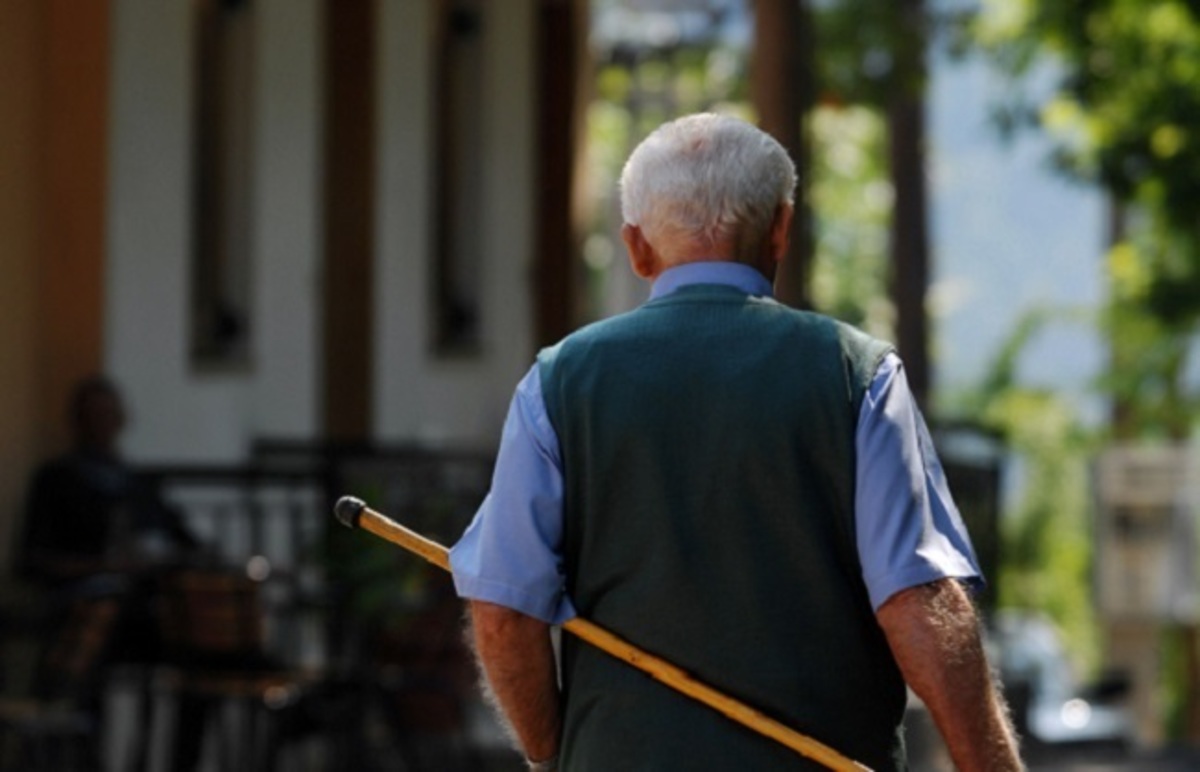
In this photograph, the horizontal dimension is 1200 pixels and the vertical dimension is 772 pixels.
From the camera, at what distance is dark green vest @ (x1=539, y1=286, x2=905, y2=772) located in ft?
15.2

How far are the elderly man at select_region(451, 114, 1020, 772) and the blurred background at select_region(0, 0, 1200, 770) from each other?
649 centimetres

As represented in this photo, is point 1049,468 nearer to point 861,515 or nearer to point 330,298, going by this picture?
point 330,298

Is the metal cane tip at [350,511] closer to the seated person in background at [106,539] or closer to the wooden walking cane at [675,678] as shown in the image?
the wooden walking cane at [675,678]

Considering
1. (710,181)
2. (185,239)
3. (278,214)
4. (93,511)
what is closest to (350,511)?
(710,181)

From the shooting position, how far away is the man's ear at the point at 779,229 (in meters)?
4.88

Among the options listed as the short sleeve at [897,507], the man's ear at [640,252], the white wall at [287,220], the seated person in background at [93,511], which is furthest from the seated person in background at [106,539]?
the short sleeve at [897,507]

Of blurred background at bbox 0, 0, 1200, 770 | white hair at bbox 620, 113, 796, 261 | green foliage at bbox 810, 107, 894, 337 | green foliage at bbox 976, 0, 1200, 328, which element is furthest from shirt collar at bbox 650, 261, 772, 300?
green foliage at bbox 810, 107, 894, 337

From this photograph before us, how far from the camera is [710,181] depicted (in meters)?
4.80

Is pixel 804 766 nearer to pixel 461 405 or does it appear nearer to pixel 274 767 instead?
pixel 274 767

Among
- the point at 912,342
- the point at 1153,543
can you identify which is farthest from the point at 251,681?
the point at 1153,543

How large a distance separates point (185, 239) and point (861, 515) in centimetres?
976

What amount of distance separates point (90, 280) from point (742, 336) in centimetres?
861

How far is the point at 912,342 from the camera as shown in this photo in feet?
77.6

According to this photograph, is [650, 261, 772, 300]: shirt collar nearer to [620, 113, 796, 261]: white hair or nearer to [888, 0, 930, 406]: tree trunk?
[620, 113, 796, 261]: white hair
